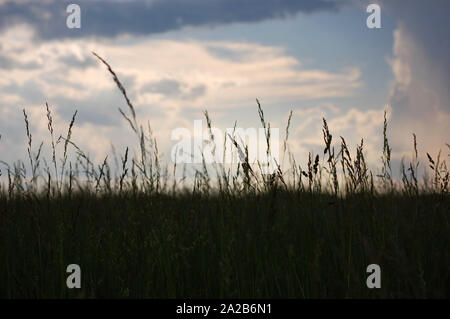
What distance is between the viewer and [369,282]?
2.58 metres

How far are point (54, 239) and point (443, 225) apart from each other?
112 inches

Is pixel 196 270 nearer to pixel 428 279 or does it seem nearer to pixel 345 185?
pixel 345 185

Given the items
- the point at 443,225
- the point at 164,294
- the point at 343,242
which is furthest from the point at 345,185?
the point at 164,294

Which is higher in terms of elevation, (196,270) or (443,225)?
(443,225)

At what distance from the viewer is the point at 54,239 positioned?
3357 mm

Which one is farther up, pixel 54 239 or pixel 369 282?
pixel 54 239

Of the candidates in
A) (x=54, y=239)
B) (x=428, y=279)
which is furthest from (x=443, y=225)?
(x=54, y=239)

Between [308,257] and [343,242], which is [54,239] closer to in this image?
[308,257]
